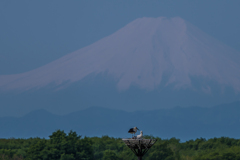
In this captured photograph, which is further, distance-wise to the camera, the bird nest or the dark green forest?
the dark green forest

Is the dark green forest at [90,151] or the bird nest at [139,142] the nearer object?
the bird nest at [139,142]

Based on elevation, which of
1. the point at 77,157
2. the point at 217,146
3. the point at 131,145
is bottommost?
the point at 131,145

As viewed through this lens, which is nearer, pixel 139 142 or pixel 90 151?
pixel 139 142

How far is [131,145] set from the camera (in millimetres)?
21281

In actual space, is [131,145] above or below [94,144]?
below

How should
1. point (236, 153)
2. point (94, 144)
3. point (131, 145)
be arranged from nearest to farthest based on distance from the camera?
point (131, 145), point (236, 153), point (94, 144)

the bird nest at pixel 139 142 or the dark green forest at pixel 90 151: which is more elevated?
the dark green forest at pixel 90 151

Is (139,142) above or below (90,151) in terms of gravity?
below

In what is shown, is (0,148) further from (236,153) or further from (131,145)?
(131,145)

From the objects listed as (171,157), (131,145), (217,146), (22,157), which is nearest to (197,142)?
(217,146)

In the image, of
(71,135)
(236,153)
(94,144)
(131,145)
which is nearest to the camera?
(131,145)

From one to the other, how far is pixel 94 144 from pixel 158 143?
8.67 m

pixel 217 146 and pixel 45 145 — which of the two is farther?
pixel 217 146

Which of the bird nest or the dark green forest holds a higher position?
the dark green forest
